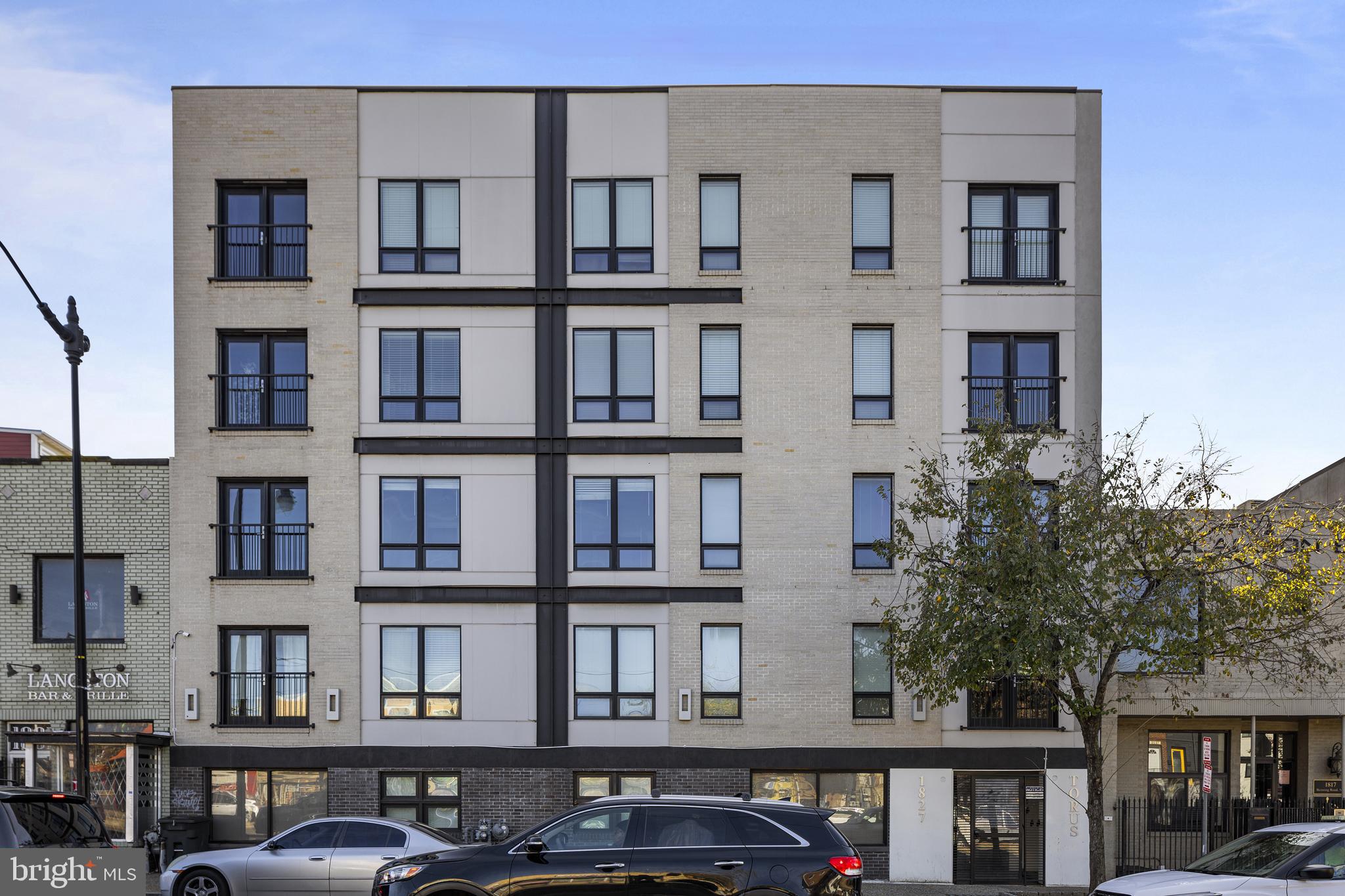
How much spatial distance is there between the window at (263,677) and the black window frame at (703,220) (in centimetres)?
1124

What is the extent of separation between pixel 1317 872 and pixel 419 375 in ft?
57.6

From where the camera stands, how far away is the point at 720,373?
2367 centimetres

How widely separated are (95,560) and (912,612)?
54.7ft

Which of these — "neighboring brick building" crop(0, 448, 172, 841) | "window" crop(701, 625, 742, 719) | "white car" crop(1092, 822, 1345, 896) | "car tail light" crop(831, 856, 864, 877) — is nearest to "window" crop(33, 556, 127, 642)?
"neighboring brick building" crop(0, 448, 172, 841)

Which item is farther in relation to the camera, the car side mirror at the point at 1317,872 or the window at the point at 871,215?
the window at the point at 871,215

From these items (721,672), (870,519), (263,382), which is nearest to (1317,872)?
(870,519)

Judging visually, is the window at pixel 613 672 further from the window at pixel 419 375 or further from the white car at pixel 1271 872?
the white car at pixel 1271 872

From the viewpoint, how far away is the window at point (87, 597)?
23.5m

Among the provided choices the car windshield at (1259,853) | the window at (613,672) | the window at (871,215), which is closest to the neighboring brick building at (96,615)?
the window at (613,672)

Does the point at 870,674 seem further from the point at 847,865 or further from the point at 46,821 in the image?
the point at 46,821

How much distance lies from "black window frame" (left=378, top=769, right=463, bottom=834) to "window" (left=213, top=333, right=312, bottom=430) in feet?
24.0

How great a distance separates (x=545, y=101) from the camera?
78.1 ft

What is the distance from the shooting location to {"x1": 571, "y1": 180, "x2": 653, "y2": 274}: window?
23.8 meters

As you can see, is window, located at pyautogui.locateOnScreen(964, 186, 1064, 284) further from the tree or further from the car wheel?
the car wheel
